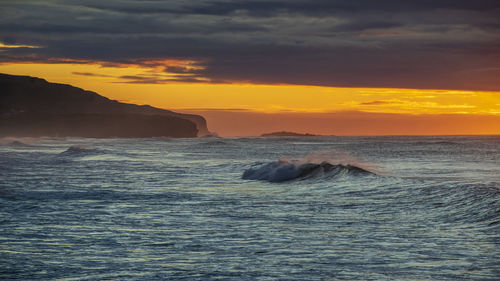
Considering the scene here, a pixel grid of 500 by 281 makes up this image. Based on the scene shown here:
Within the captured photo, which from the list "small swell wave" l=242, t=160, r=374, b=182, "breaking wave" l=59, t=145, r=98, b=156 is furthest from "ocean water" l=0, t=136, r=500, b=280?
"breaking wave" l=59, t=145, r=98, b=156

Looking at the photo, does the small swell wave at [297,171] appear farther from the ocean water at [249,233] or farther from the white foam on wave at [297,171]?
the ocean water at [249,233]

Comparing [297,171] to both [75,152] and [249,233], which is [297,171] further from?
[75,152]

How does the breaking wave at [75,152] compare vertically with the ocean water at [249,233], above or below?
below

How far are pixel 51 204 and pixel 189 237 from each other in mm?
6878

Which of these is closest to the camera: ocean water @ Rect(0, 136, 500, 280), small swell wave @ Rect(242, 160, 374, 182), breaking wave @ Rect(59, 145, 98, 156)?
ocean water @ Rect(0, 136, 500, 280)

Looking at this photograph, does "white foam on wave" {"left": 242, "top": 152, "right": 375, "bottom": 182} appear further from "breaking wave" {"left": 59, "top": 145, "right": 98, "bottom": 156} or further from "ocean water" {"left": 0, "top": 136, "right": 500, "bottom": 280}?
"breaking wave" {"left": 59, "top": 145, "right": 98, "bottom": 156}

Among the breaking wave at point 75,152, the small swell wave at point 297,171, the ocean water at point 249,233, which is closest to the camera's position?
the ocean water at point 249,233

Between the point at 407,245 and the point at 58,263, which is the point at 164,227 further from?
the point at 407,245

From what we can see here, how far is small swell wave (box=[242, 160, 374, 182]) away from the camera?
28.1 meters

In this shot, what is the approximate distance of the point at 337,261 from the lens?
9.48 meters

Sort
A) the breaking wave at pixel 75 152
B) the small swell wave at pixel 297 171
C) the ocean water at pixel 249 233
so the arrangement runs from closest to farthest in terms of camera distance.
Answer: the ocean water at pixel 249 233, the small swell wave at pixel 297 171, the breaking wave at pixel 75 152

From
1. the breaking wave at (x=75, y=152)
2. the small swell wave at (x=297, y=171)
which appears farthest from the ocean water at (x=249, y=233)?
the breaking wave at (x=75, y=152)

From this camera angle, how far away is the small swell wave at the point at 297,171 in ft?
92.3

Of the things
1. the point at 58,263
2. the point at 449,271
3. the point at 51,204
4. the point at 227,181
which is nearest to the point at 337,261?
the point at 449,271
